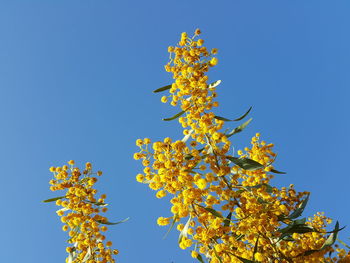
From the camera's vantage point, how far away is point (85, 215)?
17.4ft

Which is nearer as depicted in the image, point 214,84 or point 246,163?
point 246,163

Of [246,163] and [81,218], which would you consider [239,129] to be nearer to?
[246,163]

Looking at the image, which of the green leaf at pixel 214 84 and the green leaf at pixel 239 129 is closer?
the green leaf at pixel 239 129

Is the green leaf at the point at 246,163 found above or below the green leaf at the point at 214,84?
below

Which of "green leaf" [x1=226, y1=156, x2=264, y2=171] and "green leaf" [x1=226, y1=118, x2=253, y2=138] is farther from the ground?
"green leaf" [x1=226, y1=118, x2=253, y2=138]

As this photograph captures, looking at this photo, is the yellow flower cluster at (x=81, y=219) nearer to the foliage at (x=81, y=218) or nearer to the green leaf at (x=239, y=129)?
the foliage at (x=81, y=218)

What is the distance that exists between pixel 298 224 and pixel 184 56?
9.70ft

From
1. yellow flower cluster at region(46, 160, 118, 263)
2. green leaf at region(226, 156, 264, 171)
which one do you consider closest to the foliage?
yellow flower cluster at region(46, 160, 118, 263)

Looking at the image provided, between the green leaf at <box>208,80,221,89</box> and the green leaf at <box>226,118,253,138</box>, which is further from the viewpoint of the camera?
the green leaf at <box>208,80,221,89</box>

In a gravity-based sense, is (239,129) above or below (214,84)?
below

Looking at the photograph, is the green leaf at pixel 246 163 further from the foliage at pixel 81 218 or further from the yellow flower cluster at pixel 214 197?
the foliage at pixel 81 218

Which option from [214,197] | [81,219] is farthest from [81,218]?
[214,197]

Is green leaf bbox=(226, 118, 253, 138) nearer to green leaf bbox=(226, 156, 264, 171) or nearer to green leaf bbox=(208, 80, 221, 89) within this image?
green leaf bbox=(226, 156, 264, 171)

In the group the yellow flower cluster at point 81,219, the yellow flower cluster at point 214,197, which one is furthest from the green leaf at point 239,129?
the yellow flower cluster at point 81,219
